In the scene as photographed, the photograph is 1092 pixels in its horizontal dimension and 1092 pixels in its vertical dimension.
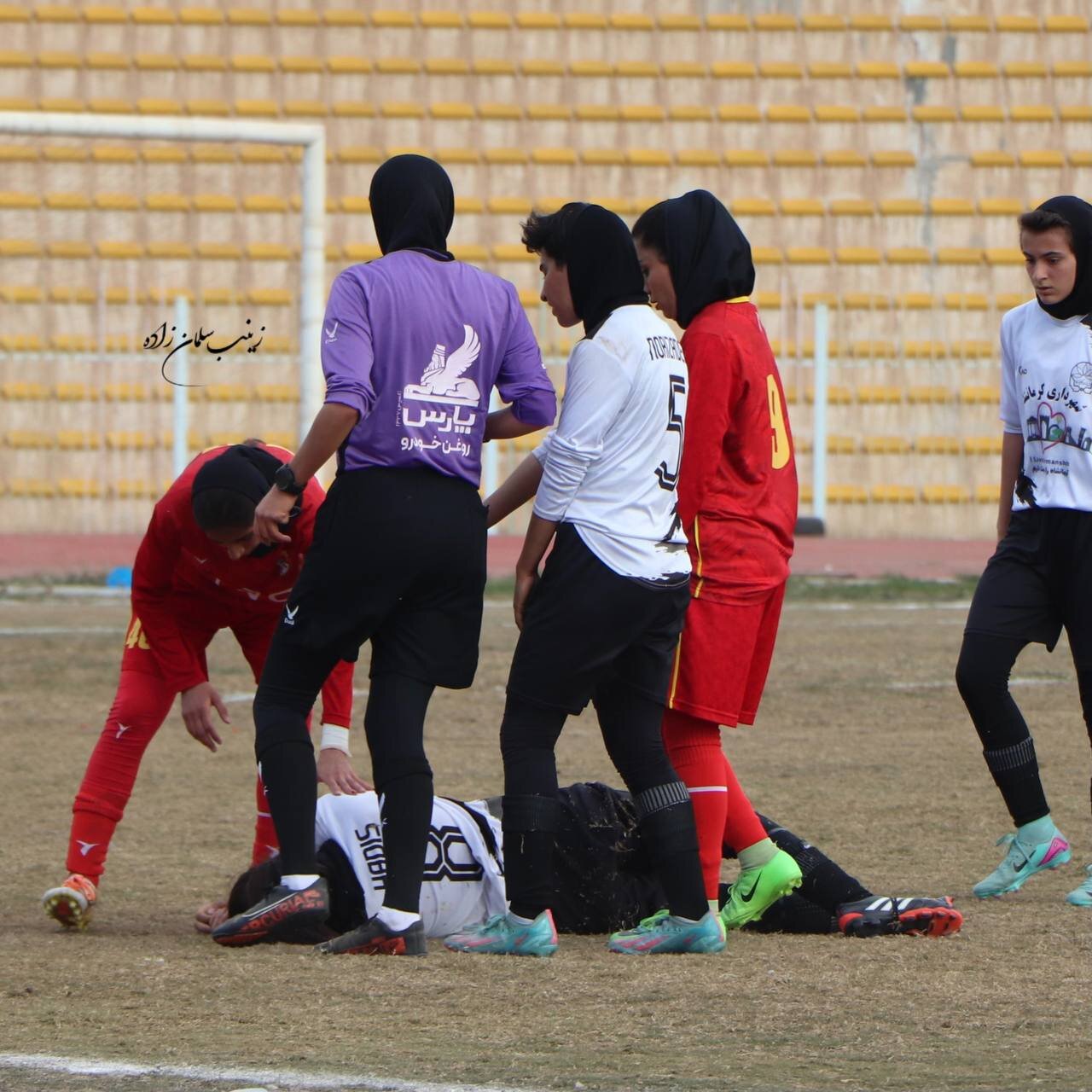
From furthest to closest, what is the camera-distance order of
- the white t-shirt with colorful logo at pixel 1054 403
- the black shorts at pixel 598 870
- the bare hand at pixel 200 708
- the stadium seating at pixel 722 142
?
the stadium seating at pixel 722 142
the white t-shirt with colorful logo at pixel 1054 403
the bare hand at pixel 200 708
the black shorts at pixel 598 870

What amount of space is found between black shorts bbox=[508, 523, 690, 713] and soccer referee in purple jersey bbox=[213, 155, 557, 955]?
174 millimetres

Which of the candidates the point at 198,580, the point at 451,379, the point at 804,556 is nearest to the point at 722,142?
the point at 804,556

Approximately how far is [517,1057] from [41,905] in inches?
75.4

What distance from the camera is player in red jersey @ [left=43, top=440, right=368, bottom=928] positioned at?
205 inches

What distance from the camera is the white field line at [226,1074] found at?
3562 mm

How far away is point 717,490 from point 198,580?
1.35m

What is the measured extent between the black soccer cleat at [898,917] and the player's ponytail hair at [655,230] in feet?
5.25

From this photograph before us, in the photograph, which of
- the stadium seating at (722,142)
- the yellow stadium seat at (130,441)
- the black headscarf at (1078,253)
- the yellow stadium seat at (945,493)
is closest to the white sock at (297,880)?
the black headscarf at (1078,253)

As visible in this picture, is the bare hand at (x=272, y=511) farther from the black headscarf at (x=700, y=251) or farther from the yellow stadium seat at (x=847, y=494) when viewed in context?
the yellow stadium seat at (x=847, y=494)

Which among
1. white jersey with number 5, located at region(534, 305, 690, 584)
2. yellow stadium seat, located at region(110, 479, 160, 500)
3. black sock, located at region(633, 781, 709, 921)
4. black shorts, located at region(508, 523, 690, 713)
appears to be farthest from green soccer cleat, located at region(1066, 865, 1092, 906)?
yellow stadium seat, located at region(110, 479, 160, 500)

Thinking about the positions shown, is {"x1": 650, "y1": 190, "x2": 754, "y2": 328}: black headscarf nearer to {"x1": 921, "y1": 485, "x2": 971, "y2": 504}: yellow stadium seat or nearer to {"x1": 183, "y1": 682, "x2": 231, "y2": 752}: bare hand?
{"x1": 183, "y1": 682, "x2": 231, "y2": 752}: bare hand

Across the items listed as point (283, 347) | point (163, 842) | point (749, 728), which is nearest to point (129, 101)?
point (283, 347)

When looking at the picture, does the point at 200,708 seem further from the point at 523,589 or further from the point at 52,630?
the point at 52,630

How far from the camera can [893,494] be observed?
1981cm
